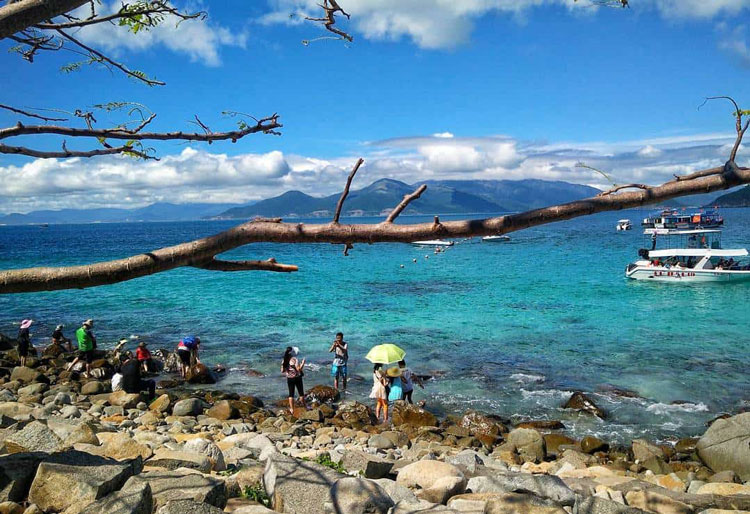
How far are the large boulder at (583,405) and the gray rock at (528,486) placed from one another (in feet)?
25.1

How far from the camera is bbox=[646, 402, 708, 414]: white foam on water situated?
14641mm

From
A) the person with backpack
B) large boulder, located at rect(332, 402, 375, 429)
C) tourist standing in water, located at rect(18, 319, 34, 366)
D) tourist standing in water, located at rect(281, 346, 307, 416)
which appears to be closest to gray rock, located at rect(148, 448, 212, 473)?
large boulder, located at rect(332, 402, 375, 429)

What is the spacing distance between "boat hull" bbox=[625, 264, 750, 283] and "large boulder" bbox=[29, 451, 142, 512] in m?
40.9

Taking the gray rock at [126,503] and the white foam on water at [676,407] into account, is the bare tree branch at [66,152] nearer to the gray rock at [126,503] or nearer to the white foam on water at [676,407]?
the gray rock at [126,503]

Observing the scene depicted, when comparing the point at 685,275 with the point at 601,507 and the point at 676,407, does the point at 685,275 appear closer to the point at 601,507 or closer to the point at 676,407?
the point at 676,407

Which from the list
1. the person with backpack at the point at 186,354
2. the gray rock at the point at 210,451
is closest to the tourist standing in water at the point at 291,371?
the person with backpack at the point at 186,354

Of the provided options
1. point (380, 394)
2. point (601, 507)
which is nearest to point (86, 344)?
point (380, 394)

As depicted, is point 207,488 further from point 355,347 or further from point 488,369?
point 355,347

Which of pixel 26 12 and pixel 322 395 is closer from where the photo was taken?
pixel 26 12

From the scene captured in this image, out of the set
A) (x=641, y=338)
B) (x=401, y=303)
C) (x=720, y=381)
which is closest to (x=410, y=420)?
(x=720, y=381)

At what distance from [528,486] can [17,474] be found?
612cm

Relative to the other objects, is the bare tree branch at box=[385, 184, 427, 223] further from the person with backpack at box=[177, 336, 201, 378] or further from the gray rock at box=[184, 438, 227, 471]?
the person with backpack at box=[177, 336, 201, 378]

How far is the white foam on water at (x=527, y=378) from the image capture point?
17297mm

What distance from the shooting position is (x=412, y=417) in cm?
1355
